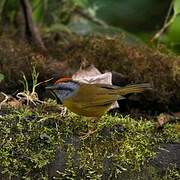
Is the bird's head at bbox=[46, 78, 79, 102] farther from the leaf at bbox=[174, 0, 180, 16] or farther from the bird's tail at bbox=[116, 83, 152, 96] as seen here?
the leaf at bbox=[174, 0, 180, 16]

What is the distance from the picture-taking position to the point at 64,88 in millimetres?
3215

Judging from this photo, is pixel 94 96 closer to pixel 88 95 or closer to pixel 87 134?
pixel 88 95

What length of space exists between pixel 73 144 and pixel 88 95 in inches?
16.3

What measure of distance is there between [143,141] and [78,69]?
1.03 metres

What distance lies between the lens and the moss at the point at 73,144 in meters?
2.83

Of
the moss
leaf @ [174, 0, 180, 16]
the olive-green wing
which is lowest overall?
the moss

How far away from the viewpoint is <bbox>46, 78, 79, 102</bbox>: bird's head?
10.5 feet

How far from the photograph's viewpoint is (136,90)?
10.8 ft

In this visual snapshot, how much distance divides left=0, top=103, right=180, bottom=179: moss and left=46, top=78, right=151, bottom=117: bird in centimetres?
7

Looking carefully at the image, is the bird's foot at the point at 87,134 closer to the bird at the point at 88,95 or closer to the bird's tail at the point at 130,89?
the bird at the point at 88,95

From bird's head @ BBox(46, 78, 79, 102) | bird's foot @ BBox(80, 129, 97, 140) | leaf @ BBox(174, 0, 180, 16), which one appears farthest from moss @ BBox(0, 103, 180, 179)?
leaf @ BBox(174, 0, 180, 16)

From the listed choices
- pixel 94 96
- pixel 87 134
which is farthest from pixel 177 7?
pixel 87 134

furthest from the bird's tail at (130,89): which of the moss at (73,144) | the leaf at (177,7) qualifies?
the leaf at (177,7)

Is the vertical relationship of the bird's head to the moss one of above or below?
above
